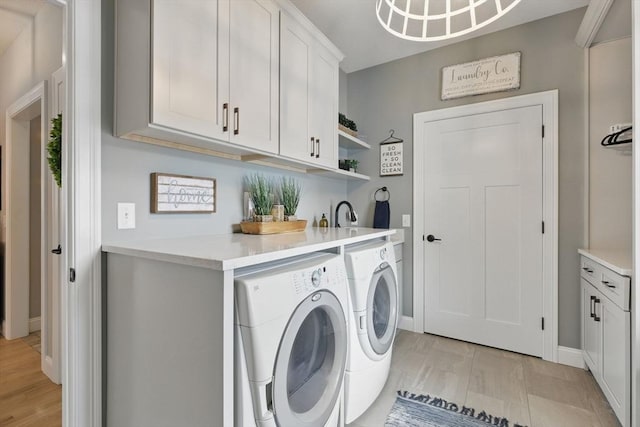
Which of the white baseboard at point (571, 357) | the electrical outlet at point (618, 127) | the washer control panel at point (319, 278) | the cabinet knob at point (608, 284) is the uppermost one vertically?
the electrical outlet at point (618, 127)

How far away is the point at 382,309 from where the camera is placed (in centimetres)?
199

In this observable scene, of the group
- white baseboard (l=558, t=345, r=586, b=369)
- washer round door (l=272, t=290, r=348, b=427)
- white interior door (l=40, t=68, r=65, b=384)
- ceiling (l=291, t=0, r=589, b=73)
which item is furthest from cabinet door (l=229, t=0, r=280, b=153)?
white baseboard (l=558, t=345, r=586, b=369)

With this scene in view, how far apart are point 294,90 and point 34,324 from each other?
10.5ft

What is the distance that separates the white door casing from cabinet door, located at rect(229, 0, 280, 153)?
5.36 ft

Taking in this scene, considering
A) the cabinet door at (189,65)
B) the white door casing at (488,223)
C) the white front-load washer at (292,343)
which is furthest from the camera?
the white door casing at (488,223)

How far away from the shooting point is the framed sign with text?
2998mm

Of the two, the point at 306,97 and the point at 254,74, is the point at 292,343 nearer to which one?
the point at 254,74

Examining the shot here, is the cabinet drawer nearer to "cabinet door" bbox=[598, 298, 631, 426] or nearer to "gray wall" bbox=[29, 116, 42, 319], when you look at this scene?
"cabinet door" bbox=[598, 298, 631, 426]

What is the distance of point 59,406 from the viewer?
1.81m

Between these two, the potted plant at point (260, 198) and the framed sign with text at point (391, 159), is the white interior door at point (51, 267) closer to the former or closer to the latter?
the potted plant at point (260, 198)

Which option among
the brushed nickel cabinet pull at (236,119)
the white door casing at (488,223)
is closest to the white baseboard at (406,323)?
the white door casing at (488,223)

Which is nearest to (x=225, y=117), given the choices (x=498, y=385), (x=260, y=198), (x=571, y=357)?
(x=260, y=198)

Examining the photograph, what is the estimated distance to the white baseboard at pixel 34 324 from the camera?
2.84 metres

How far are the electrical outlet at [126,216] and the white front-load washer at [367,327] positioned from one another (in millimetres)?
1052
